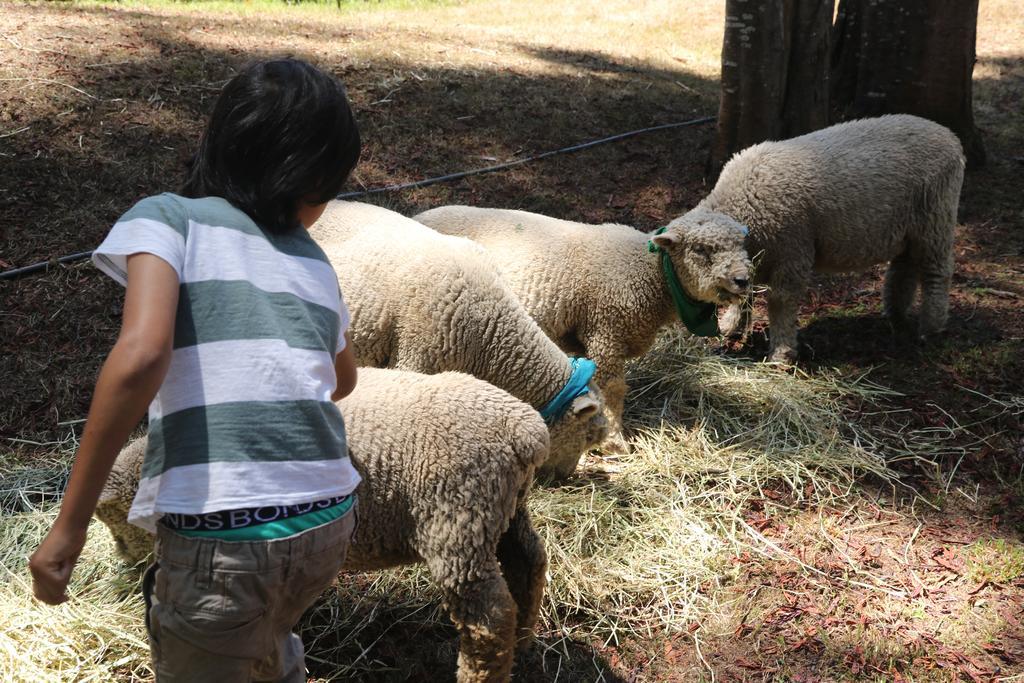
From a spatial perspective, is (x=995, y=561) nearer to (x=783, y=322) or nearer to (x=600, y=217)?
(x=783, y=322)

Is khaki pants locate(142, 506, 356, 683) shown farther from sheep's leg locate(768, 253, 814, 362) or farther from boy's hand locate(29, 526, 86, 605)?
sheep's leg locate(768, 253, 814, 362)

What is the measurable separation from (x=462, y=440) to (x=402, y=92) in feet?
22.1

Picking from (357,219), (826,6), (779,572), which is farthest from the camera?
(826,6)

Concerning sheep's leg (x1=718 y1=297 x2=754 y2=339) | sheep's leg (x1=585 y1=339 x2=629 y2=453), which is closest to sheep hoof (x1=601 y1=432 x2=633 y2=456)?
sheep's leg (x1=585 y1=339 x2=629 y2=453)

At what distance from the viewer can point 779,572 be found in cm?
406

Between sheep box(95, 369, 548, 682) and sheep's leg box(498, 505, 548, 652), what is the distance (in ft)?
0.60

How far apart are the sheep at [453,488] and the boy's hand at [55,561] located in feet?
3.81

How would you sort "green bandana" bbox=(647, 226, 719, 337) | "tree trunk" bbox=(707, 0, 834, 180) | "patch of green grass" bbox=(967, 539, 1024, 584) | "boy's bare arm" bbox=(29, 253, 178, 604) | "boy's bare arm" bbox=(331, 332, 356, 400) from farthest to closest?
1. "tree trunk" bbox=(707, 0, 834, 180)
2. "green bandana" bbox=(647, 226, 719, 337)
3. "patch of green grass" bbox=(967, 539, 1024, 584)
4. "boy's bare arm" bbox=(331, 332, 356, 400)
5. "boy's bare arm" bbox=(29, 253, 178, 604)

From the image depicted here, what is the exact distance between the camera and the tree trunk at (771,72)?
7578 millimetres

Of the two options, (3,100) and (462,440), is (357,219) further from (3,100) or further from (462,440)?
(3,100)

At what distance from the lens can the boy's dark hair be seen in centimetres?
199

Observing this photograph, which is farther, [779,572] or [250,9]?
[250,9]

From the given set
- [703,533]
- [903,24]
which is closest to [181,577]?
[703,533]

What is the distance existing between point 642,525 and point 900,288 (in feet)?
10.6
